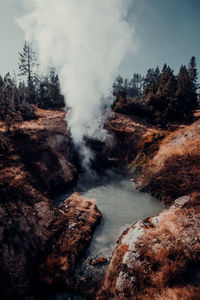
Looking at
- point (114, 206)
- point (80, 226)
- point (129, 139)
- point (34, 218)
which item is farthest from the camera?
point (129, 139)

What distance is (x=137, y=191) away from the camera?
1550cm

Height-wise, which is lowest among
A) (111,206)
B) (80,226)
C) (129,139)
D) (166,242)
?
(166,242)

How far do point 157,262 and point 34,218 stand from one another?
778 centimetres

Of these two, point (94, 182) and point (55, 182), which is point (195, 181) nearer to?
point (94, 182)

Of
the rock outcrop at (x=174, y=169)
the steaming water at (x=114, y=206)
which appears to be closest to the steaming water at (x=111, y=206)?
the steaming water at (x=114, y=206)

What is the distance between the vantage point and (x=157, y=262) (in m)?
7.37

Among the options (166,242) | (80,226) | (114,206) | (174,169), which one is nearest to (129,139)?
(174,169)

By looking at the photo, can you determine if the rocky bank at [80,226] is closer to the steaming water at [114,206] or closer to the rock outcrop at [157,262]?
the rock outcrop at [157,262]

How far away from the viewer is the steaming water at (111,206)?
917 centimetres

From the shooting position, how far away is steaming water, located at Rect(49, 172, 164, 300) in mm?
9173

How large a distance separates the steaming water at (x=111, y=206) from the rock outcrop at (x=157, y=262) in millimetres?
998

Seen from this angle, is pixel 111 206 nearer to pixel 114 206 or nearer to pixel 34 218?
pixel 114 206

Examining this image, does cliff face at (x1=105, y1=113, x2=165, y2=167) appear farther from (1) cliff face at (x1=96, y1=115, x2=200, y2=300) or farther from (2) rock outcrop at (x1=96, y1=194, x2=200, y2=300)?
(2) rock outcrop at (x1=96, y1=194, x2=200, y2=300)

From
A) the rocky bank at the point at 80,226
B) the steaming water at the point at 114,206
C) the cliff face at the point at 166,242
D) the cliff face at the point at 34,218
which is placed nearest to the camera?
the cliff face at the point at 166,242
